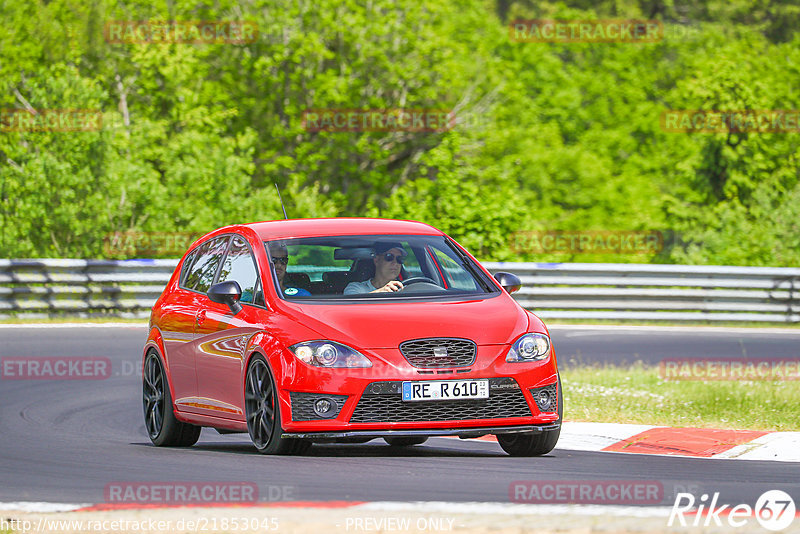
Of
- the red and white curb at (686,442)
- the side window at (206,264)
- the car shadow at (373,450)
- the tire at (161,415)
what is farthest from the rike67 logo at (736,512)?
the tire at (161,415)

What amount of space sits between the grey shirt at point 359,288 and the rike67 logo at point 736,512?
9.23ft

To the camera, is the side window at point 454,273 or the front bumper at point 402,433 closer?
the front bumper at point 402,433

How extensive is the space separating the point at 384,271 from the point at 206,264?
5.21ft

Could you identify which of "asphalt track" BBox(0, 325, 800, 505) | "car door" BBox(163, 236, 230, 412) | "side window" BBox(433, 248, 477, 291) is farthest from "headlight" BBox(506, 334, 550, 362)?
"car door" BBox(163, 236, 230, 412)

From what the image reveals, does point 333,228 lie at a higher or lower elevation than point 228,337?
higher

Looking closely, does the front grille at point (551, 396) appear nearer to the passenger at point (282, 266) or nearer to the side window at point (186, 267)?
the passenger at point (282, 266)

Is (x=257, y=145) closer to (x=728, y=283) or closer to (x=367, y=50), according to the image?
(x=367, y=50)

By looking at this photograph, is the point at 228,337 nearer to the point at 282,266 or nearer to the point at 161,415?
the point at 282,266

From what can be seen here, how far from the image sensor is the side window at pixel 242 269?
9.48 metres

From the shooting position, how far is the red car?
27.8 ft

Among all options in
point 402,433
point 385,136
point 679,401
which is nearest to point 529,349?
point 402,433

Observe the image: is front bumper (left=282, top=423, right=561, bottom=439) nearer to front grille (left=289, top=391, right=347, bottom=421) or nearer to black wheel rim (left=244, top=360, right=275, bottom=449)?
front grille (left=289, top=391, right=347, bottom=421)

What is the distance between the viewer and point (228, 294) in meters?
9.30

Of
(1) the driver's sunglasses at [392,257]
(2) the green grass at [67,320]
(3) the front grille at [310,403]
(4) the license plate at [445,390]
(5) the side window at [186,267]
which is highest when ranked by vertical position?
(1) the driver's sunglasses at [392,257]
